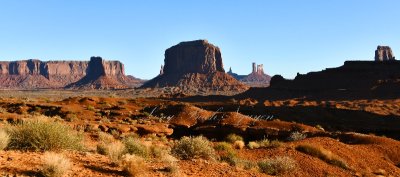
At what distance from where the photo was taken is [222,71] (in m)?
178

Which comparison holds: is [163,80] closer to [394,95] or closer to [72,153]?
[394,95]

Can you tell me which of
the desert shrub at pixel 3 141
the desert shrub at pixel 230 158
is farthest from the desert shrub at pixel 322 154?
the desert shrub at pixel 3 141

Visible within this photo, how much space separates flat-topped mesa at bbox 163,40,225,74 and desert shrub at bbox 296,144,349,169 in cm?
15926

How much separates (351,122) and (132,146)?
34.7m

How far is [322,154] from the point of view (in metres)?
Answer: 15.9

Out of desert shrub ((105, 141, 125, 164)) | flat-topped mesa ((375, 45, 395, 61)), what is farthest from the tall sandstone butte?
desert shrub ((105, 141, 125, 164))

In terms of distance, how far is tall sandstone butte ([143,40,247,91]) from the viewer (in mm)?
163875

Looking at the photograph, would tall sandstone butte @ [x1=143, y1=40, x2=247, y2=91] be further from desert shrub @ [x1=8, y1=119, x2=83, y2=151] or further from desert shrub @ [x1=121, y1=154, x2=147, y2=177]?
desert shrub @ [x1=121, y1=154, x2=147, y2=177]

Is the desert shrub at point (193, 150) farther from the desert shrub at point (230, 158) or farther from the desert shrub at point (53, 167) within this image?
the desert shrub at point (53, 167)

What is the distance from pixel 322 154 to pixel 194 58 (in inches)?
6477

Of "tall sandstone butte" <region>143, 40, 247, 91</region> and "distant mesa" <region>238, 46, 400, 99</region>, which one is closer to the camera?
"distant mesa" <region>238, 46, 400, 99</region>

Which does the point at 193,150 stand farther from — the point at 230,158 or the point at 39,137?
the point at 39,137

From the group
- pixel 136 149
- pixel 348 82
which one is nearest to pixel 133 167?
pixel 136 149

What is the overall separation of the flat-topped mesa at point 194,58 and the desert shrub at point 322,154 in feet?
522
